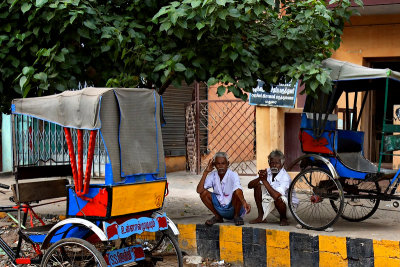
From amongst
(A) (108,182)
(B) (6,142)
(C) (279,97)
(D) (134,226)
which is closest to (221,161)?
(D) (134,226)

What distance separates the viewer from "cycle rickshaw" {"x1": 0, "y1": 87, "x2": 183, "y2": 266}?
15.3 feet

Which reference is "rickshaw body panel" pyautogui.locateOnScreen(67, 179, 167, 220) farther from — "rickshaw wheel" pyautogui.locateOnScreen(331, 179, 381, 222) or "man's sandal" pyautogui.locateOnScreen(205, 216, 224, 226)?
"rickshaw wheel" pyautogui.locateOnScreen(331, 179, 381, 222)

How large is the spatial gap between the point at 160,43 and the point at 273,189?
2090 mm

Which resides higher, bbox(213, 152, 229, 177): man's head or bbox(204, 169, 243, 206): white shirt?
bbox(213, 152, 229, 177): man's head

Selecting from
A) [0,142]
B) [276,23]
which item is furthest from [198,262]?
[0,142]

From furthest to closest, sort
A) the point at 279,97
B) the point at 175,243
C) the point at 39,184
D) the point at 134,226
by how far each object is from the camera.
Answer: the point at 279,97
the point at 39,184
the point at 175,243
the point at 134,226

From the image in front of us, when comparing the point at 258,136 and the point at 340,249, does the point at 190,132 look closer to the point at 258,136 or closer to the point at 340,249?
the point at 258,136

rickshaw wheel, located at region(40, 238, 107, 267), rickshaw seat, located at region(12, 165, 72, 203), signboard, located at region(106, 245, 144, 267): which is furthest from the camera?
rickshaw seat, located at region(12, 165, 72, 203)

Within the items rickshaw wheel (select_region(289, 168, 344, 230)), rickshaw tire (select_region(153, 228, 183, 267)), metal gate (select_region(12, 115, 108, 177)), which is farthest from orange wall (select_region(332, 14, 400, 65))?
rickshaw tire (select_region(153, 228, 183, 267))

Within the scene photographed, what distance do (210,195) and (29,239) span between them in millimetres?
2121

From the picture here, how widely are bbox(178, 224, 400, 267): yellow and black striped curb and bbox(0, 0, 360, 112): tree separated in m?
1.57

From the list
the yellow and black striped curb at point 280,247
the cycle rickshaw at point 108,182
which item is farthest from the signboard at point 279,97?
the cycle rickshaw at point 108,182

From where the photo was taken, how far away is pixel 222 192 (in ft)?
20.9

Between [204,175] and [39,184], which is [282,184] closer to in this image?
[204,175]
